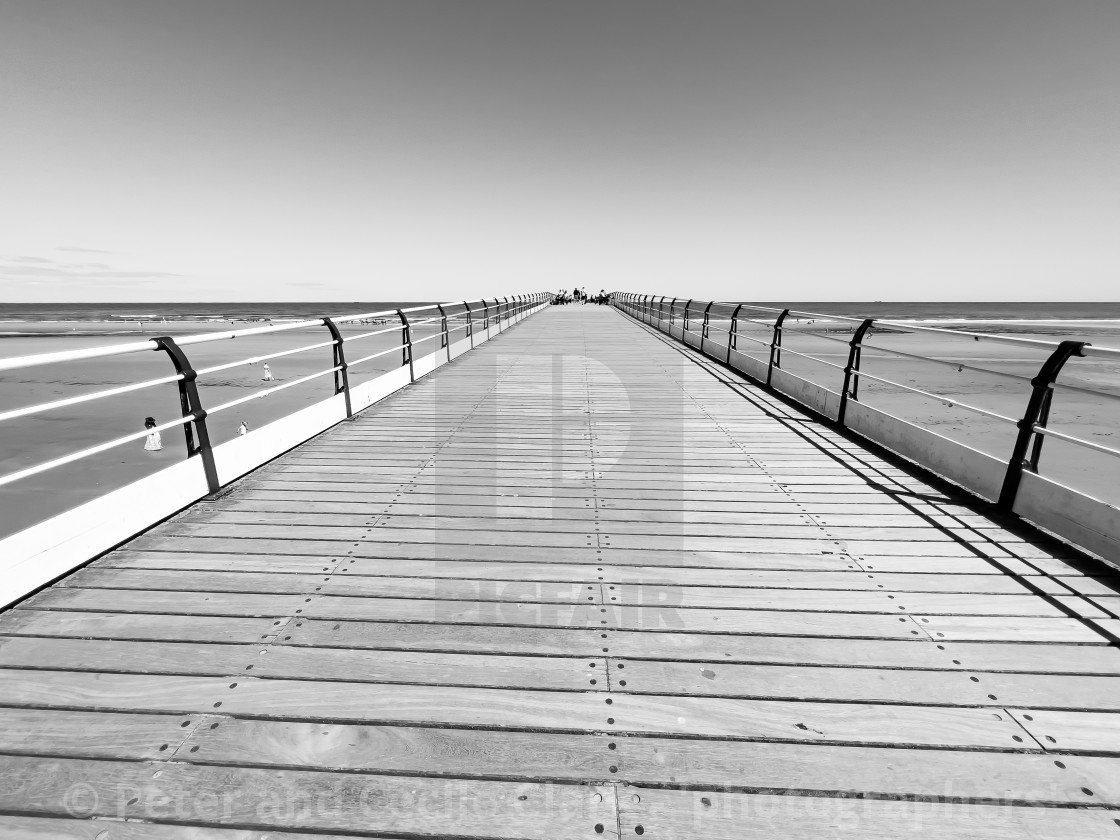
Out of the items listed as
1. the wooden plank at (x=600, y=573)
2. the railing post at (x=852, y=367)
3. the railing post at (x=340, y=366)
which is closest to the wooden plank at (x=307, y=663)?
the wooden plank at (x=600, y=573)

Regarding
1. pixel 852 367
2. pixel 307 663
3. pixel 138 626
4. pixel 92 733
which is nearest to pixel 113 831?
pixel 92 733

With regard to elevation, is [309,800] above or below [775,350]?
below

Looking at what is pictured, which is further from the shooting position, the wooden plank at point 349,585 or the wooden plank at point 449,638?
the wooden plank at point 349,585

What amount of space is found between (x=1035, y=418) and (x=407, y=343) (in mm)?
7425

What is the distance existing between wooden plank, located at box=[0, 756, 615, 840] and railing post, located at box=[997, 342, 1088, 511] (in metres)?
3.69

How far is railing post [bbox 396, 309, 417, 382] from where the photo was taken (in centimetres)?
815

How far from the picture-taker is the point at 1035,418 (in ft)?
12.2

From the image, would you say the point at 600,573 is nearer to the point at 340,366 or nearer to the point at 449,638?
the point at 449,638

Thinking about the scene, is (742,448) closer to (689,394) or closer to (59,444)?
(689,394)

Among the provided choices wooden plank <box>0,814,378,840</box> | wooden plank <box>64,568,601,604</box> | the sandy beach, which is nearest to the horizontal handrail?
wooden plank <box>64,568,601,604</box>

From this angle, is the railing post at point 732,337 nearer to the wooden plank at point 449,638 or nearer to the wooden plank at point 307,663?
the wooden plank at point 449,638

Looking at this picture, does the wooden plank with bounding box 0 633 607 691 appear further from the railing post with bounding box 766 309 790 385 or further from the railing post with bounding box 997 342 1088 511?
the railing post with bounding box 766 309 790 385

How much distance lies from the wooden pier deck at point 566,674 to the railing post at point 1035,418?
0.24m

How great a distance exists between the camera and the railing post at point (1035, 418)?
3564 millimetres
